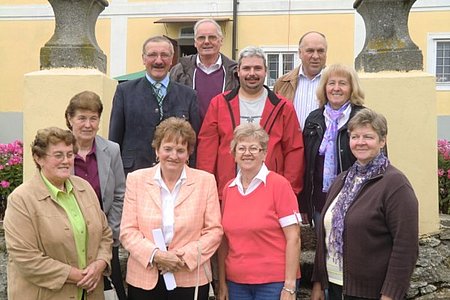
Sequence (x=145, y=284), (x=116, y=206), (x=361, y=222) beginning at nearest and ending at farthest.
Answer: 1. (x=361, y=222)
2. (x=145, y=284)
3. (x=116, y=206)

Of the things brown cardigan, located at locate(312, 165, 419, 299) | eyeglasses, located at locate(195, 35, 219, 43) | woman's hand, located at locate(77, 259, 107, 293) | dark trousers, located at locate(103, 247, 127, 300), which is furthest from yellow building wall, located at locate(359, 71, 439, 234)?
woman's hand, located at locate(77, 259, 107, 293)

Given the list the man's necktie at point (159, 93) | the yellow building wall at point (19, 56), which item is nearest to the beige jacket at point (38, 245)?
the man's necktie at point (159, 93)

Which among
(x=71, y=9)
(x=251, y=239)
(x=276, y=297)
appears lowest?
(x=276, y=297)

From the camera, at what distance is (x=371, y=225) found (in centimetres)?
313

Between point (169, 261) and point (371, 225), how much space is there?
1.16 meters

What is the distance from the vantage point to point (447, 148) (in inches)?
291

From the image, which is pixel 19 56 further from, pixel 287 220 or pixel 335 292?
pixel 335 292

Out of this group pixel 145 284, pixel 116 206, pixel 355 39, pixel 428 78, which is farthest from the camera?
pixel 355 39

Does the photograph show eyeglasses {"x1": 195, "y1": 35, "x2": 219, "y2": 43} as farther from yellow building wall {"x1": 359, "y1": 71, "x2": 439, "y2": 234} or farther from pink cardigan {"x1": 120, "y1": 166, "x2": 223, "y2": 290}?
pink cardigan {"x1": 120, "y1": 166, "x2": 223, "y2": 290}

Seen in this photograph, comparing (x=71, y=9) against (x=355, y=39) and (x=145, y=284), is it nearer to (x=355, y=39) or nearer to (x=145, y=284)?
(x=145, y=284)

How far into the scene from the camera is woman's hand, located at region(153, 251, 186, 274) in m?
3.37

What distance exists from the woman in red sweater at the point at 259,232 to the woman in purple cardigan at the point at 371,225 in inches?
9.7

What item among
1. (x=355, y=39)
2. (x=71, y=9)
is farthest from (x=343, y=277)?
(x=355, y=39)

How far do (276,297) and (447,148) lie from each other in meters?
4.77
